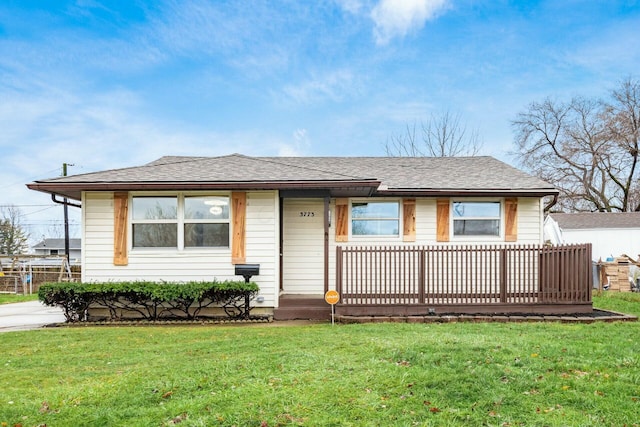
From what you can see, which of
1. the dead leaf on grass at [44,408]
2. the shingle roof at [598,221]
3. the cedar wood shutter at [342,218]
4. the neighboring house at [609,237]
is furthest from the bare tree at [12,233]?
the dead leaf on grass at [44,408]

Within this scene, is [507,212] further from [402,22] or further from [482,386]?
[402,22]

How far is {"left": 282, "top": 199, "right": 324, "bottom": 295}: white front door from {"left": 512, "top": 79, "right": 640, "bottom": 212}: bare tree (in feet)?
80.3

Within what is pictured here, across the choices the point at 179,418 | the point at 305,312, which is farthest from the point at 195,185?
the point at 179,418

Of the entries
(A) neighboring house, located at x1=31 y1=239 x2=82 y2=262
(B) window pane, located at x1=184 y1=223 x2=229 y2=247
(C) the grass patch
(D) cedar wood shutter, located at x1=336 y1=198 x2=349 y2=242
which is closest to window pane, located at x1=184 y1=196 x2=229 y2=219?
(B) window pane, located at x1=184 y1=223 x2=229 y2=247

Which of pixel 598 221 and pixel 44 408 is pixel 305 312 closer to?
pixel 44 408

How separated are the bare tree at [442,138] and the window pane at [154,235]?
1855 centimetres

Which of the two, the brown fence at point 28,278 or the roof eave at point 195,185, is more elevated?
the roof eave at point 195,185

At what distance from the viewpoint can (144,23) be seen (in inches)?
609

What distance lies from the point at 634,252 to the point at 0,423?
20.9 m

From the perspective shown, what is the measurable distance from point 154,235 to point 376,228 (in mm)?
4775

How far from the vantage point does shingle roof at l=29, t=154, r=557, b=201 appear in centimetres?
844

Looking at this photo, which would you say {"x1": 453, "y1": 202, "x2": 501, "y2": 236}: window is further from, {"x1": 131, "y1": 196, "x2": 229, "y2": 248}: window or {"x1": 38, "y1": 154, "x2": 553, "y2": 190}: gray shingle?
{"x1": 131, "y1": 196, "x2": 229, "y2": 248}: window

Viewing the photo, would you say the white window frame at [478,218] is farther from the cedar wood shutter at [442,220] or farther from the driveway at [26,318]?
the driveway at [26,318]

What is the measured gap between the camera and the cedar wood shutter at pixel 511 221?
9742 mm
